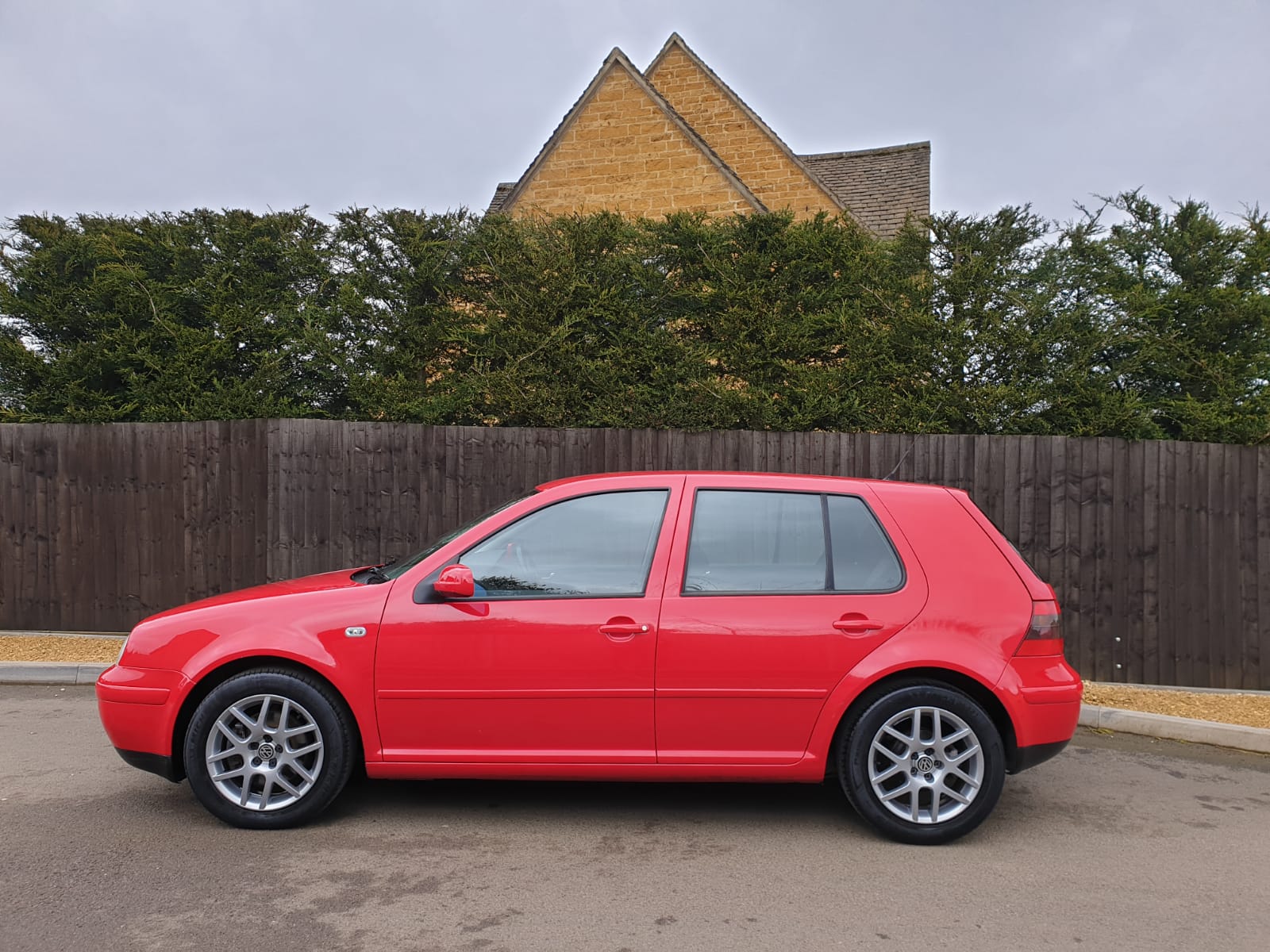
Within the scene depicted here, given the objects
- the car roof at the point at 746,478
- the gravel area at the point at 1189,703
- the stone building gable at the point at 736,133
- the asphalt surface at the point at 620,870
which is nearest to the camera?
the asphalt surface at the point at 620,870

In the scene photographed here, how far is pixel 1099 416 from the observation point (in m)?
8.24

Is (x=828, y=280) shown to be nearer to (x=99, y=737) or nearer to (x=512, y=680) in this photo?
(x=512, y=680)

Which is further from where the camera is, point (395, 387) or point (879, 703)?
point (395, 387)

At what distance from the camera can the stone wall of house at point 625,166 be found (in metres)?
16.5

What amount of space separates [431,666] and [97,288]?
7.39 metres

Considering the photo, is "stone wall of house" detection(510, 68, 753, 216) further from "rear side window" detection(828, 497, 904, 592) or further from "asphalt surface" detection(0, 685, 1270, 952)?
"asphalt surface" detection(0, 685, 1270, 952)

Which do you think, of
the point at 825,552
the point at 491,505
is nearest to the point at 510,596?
the point at 825,552

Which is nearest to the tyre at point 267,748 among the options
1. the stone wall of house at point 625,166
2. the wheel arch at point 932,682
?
the wheel arch at point 932,682

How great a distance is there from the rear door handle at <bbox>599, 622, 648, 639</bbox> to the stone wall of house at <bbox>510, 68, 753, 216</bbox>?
13.0m

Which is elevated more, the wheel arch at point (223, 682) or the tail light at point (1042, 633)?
the tail light at point (1042, 633)

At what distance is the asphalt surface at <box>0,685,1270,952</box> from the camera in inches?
133

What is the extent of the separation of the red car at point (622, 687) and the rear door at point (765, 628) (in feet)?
0.03

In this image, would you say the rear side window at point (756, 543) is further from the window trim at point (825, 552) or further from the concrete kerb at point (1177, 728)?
the concrete kerb at point (1177, 728)

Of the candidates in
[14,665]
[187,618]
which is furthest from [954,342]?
[14,665]
